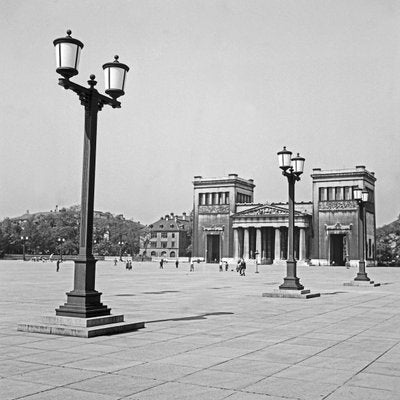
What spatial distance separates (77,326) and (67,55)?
5.54 metres

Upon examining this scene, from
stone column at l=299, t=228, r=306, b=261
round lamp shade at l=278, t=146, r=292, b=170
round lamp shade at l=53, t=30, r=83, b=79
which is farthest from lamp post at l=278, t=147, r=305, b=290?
stone column at l=299, t=228, r=306, b=261

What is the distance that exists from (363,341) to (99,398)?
664 centimetres

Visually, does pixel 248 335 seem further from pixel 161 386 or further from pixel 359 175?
pixel 359 175

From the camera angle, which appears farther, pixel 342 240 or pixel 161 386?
pixel 342 240

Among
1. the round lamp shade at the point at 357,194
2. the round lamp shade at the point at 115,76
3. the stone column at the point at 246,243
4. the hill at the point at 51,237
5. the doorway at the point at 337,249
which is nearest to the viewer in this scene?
the round lamp shade at the point at 115,76

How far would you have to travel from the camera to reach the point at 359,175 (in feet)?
381

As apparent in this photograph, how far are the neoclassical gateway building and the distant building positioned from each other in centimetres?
4091

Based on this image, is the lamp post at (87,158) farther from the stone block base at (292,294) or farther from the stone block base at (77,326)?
the stone block base at (292,294)

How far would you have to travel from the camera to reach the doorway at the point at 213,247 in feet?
453

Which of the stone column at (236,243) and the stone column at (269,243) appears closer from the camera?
the stone column at (236,243)

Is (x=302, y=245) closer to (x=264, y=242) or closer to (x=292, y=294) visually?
(x=264, y=242)

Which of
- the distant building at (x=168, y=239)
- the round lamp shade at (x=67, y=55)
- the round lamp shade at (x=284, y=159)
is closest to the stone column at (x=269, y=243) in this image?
the distant building at (x=168, y=239)

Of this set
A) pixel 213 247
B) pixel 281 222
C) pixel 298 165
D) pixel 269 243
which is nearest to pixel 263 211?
pixel 281 222

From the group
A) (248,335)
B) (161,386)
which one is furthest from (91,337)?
(161,386)
